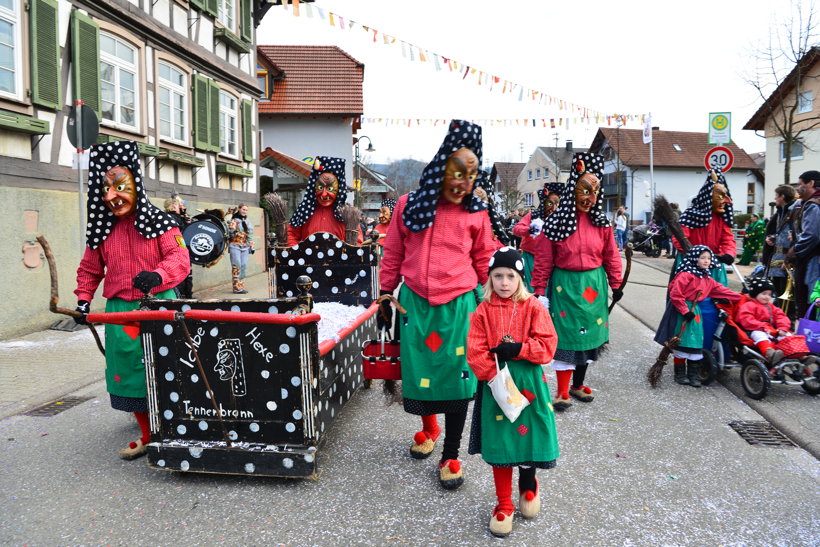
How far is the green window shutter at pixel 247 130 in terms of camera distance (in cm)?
1547

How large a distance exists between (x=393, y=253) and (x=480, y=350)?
114cm

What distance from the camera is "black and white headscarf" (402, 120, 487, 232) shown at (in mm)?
3672

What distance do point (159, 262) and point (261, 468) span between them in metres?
1.52

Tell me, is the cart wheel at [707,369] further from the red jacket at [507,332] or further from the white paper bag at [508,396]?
the white paper bag at [508,396]

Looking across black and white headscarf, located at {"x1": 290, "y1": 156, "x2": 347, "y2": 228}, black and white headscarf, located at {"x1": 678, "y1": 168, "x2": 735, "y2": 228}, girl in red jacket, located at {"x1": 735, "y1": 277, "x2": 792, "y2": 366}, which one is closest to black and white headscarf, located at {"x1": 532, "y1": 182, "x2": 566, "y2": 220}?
black and white headscarf, located at {"x1": 678, "y1": 168, "x2": 735, "y2": 228}

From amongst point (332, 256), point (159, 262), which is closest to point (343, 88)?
point (332, 256)

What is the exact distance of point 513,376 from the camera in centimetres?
314

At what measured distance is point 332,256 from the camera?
19.9 ft

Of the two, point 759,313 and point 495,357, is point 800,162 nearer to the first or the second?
point 759,313

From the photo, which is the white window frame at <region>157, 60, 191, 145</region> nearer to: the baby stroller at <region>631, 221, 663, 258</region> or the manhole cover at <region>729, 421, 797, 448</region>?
the manhole cover at <region>729, 421, 797, 448</region>

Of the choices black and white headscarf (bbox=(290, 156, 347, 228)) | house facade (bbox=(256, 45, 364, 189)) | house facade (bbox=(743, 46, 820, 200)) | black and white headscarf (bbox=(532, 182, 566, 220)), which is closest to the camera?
black and white headscarf (bbox=(290, 156, 347, 228))

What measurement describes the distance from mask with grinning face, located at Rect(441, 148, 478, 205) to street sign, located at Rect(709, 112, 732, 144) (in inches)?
331

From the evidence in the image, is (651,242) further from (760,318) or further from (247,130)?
(760,318)

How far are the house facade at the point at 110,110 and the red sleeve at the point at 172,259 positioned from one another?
12.3 feet
